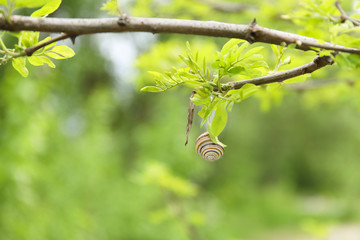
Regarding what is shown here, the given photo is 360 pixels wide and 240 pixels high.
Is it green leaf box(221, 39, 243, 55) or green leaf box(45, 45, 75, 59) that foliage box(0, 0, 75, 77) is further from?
green leaf box(221, 39, 243, 55)

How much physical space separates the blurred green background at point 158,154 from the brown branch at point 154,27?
161mm

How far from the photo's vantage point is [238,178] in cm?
1005

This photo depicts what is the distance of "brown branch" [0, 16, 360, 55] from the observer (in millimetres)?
556

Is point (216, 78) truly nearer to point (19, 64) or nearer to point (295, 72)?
point (295, 72)

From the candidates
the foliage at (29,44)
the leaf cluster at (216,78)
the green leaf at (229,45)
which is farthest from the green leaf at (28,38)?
the green leaf at (229,45)

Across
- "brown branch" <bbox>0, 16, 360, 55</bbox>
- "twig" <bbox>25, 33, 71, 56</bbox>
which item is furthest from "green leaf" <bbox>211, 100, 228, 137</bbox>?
"twig" <bbox>25, 33, 71, 56</bbox>

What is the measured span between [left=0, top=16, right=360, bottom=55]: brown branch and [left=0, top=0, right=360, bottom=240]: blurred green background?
0.16m

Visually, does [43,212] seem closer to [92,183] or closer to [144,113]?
[92,183]

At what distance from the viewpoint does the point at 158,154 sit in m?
4.88

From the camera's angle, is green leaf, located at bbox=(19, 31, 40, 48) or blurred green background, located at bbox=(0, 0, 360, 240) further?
blurred green background, located at bbox=(0, 0, 360, 240)

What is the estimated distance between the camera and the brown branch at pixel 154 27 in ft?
1.82

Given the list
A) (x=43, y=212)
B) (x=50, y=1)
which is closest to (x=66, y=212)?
(x=43, y=212)

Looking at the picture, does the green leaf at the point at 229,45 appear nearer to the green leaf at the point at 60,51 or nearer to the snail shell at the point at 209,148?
the snail shell at the point at 209,148

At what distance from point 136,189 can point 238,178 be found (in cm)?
593
